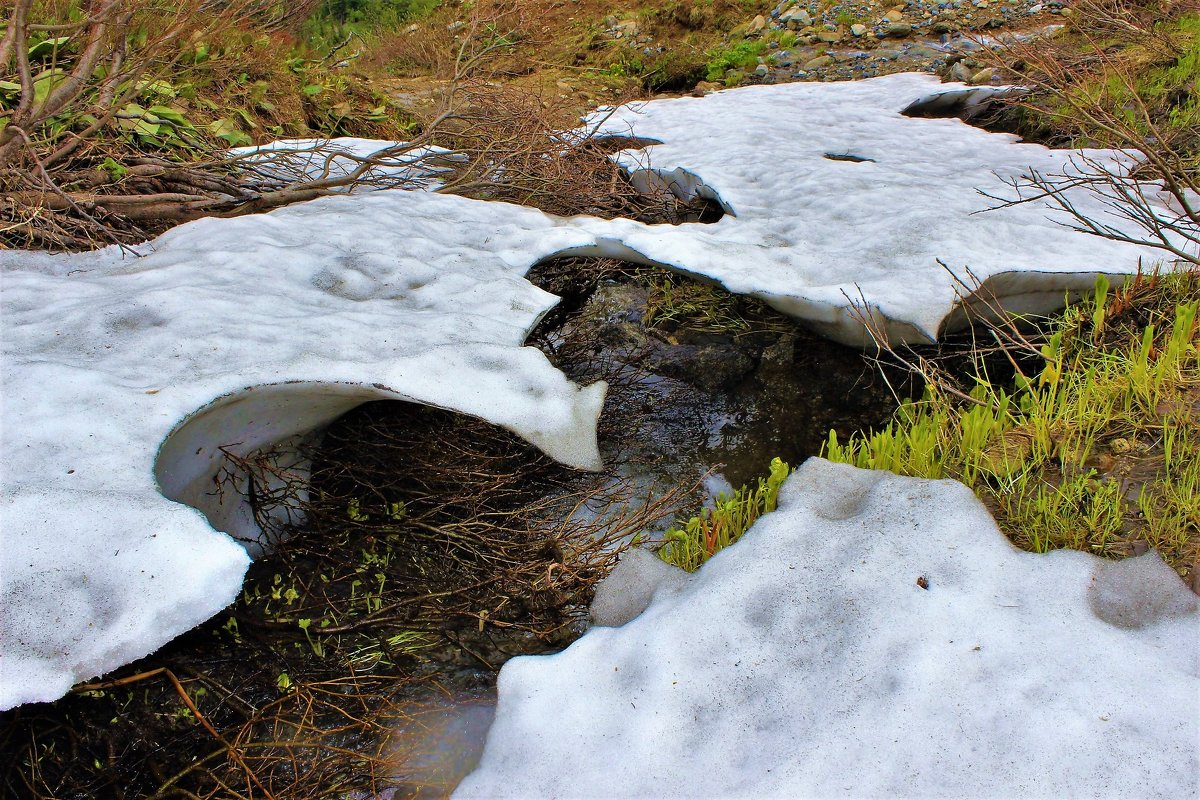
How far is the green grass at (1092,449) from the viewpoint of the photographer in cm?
226

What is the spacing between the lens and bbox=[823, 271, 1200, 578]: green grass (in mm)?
2260

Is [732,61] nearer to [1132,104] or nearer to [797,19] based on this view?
[797,19]

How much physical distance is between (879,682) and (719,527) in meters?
0.86

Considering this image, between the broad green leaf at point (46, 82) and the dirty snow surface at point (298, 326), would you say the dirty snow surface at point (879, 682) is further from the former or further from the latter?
the broad green leaf at point (46, 82)

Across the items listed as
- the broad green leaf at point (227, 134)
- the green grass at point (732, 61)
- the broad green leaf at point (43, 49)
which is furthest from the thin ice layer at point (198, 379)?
the green grass at point (732, 61)

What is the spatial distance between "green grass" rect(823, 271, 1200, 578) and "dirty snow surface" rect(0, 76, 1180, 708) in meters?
0.56

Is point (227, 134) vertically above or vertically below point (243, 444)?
above

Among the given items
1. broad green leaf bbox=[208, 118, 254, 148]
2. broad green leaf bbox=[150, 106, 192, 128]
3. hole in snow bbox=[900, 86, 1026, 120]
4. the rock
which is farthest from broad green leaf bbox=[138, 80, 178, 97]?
the rock

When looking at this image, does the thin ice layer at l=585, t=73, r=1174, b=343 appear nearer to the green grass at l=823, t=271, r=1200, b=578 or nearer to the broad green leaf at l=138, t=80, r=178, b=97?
the green grass at l=823, t=271, r=1200, b=578

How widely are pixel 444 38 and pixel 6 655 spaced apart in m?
9.66

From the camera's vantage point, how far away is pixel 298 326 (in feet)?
9.45

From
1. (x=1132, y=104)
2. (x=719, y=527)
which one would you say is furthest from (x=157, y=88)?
(x=1132, y=104)

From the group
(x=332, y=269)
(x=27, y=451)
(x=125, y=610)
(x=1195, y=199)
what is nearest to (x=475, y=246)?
(x=332, y=269)

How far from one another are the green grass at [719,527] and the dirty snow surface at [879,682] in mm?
316
